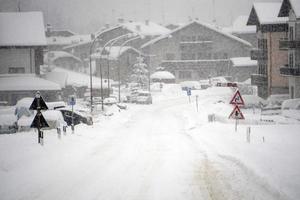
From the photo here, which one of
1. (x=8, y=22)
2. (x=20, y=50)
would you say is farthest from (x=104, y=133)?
(x=8, y=22)

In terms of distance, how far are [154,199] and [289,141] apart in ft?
32.6

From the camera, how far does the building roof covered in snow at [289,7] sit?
4100 centimetres

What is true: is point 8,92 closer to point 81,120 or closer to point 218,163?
point 81,120

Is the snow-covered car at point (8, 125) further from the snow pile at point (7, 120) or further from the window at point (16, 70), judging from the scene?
the window at point (16, 70)

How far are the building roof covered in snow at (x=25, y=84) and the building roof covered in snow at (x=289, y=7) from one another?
23.7m

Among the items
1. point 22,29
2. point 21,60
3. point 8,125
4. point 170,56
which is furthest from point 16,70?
point 170,56

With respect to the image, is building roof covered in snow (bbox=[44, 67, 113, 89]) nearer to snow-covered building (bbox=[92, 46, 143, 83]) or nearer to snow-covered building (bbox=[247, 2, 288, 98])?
snow-covered building (bbox=[92, 46, 143, 83])

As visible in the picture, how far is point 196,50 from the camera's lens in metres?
81.1

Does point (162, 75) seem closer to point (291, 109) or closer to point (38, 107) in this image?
point (291, 109)

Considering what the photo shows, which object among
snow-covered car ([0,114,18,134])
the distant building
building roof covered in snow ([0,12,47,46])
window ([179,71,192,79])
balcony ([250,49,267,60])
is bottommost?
snow-covered car ([0,114,18,134])

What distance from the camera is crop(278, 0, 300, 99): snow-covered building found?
4128cm

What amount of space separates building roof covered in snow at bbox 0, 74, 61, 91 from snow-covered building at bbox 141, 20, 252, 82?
3431 centimetres

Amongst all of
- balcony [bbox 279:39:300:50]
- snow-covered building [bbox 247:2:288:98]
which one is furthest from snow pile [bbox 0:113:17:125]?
snow-covered building [bbox 247:2:288:98]

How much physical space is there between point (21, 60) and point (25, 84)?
15.8 feet
